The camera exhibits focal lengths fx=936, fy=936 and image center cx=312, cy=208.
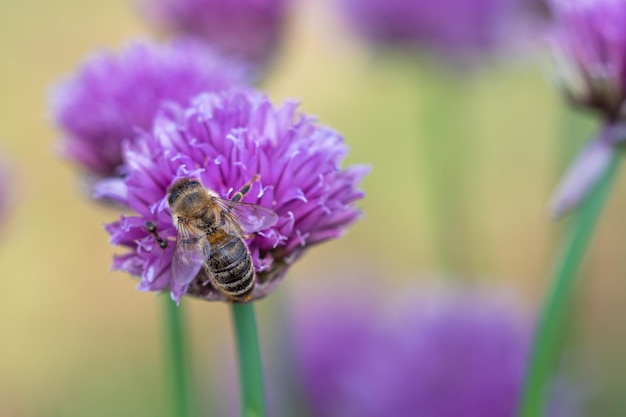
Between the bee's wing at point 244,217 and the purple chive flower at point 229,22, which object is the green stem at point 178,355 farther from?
the purple chive flower at point 229,22

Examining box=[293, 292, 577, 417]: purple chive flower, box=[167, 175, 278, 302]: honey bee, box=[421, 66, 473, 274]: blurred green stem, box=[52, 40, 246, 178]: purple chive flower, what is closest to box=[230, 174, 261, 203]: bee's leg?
box=[167, 175, 278, 302]: honey bee

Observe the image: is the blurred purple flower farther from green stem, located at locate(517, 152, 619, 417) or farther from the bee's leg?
the bee's leg

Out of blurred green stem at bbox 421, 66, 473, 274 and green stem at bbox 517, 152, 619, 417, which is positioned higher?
blurred green stem at bbox 421, 66, 473, 274

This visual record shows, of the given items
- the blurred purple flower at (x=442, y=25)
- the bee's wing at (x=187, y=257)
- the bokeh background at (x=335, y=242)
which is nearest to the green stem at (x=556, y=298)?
the bee's wing at (x=187, y=257)

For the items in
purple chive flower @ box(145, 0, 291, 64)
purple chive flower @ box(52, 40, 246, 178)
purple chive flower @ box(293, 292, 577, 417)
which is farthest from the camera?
purple chive flower @ box(145, 0, 291, 64)

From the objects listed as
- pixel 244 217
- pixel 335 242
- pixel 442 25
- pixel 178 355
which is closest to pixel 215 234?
pixel 244 217

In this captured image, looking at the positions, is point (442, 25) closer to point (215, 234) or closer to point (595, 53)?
point (595, 53)

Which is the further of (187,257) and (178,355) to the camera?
(178,355)
